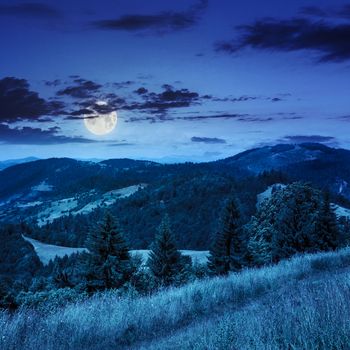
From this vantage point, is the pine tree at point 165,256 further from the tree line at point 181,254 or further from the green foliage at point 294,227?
the green foliage at point 294,227

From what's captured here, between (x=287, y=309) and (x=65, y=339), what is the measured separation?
3.86 meters

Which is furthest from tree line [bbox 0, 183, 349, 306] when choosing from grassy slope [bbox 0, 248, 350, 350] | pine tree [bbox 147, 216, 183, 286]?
grassy slope [bbox 0, 248, 350, 350]

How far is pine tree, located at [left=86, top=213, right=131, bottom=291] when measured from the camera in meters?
28.9

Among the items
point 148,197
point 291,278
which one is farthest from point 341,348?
point 148,197

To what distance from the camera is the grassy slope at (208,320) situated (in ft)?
15.3

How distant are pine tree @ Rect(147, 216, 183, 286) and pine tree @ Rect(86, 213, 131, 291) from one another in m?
4.19

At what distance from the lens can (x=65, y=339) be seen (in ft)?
20.8

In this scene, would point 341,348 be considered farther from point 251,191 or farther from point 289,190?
point 251,191

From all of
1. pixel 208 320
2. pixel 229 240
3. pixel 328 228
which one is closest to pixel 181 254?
pixel 229 240

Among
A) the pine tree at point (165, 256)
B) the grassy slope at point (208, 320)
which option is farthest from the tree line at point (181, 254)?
the grassy slope at point (208, 320)

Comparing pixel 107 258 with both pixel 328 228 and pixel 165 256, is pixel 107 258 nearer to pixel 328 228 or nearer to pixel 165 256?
pixel 165 256

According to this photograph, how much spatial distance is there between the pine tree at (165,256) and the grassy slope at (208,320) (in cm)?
2488

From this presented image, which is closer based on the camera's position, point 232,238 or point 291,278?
point 291,278

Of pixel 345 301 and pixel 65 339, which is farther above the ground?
pixel 345 301
